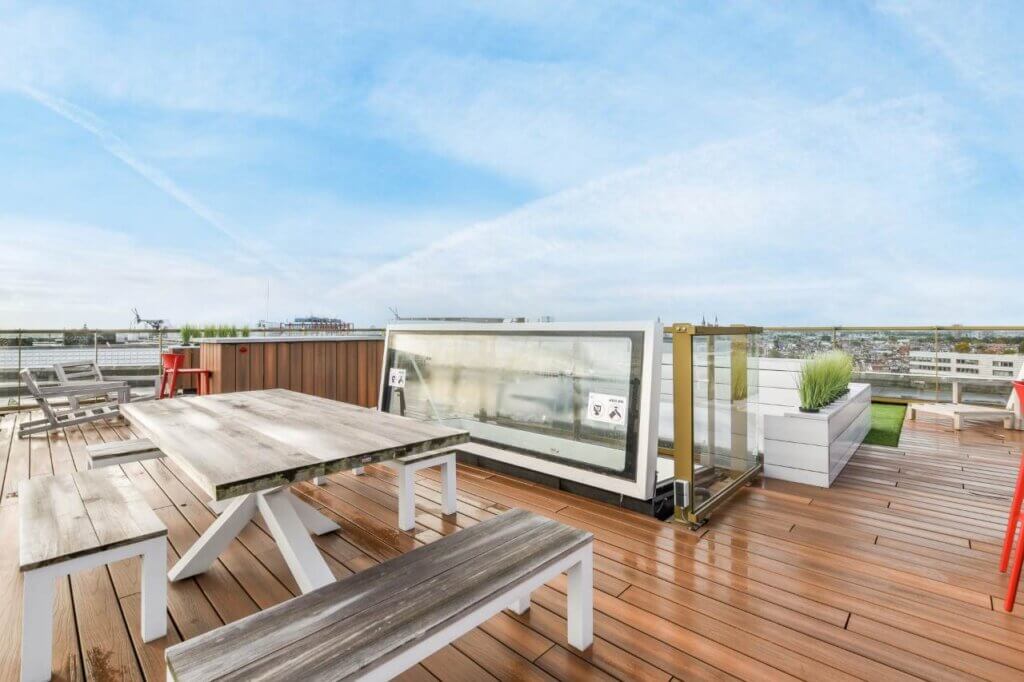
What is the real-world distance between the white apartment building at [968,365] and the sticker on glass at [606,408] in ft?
21.1

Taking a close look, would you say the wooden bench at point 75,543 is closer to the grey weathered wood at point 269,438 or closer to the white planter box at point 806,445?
the grey weathered wood at point 269,438

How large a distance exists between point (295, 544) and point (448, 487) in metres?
1.10

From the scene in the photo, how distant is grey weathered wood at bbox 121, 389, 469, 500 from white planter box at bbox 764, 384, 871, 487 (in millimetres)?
2864

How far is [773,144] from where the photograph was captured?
50.9ft

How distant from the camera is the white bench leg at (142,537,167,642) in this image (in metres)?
1.62

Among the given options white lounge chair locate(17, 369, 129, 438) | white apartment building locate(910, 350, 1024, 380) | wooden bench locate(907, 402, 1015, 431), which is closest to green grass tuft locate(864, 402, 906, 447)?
wooden bench locate(907, 402, 1015, 431)

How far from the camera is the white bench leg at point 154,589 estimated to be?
162 centimetres

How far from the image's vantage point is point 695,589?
1995 millimetres

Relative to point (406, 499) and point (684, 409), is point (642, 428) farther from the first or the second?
point (406, 499)

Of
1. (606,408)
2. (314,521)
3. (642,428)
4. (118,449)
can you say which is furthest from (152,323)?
(642,428)

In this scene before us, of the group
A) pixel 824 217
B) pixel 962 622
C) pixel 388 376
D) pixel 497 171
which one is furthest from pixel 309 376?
pixel 824 217

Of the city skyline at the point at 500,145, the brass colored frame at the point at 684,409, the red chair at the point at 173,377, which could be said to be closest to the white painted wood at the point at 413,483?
the brass colored frame at the point at 684,409

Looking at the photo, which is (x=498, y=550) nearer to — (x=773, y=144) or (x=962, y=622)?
(x=962, y=622)

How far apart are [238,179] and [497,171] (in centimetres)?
981
